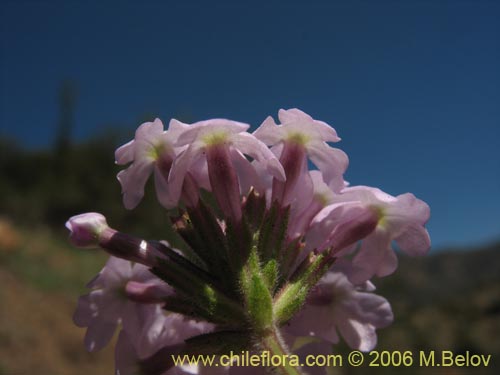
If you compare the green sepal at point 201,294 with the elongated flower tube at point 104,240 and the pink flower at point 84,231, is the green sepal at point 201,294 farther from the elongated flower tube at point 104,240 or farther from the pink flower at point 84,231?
the pink flower at point 84,231

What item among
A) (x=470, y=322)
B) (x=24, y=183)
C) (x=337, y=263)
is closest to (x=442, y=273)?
(x=470, y=322)

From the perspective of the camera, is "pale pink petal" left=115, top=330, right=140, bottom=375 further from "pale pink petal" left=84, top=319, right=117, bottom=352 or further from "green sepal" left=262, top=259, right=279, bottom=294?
"green sepal" left=262, top=259, right=279, bottom=294

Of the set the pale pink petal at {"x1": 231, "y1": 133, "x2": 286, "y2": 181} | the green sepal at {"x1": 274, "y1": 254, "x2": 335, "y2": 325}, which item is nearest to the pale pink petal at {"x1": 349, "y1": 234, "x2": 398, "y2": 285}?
the green sepal at {"x1": 274, "y1": 254, "x2": 335, "y2": 325}

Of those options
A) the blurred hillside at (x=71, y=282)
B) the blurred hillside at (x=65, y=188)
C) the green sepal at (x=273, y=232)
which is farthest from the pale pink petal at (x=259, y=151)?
the blurred hillside at (x=65, y=188)

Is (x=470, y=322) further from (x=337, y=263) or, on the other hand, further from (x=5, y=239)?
(x=337, y=263)

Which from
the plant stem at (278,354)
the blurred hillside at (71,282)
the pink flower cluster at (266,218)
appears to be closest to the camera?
the plant stem at (278,354)

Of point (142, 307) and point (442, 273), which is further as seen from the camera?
point (442, 273)

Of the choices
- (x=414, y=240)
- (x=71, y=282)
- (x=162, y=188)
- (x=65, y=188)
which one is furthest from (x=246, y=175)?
(x=65, y=188)

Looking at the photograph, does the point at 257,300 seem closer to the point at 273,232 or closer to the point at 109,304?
the point at 273,232
